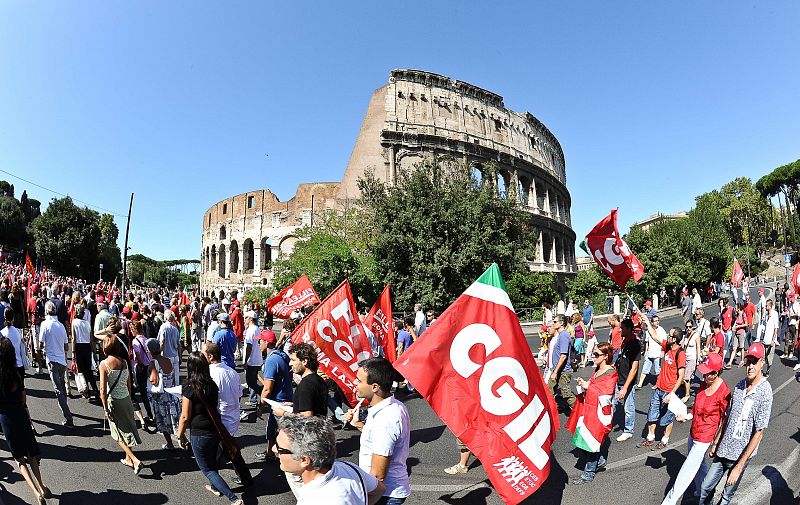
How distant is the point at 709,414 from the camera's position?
4234mm

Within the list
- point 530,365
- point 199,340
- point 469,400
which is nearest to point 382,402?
point 469,400

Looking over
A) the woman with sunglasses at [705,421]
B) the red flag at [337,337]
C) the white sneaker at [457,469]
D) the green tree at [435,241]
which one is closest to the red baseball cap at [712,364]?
the woman with sunglasses at [705,421]

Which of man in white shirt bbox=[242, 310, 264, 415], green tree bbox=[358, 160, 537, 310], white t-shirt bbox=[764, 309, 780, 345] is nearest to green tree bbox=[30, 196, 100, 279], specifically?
green tree bbox=[358, 160, 537, 310]

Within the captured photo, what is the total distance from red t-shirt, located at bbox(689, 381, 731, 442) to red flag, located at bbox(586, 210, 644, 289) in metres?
3.61

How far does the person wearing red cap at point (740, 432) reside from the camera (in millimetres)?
3945

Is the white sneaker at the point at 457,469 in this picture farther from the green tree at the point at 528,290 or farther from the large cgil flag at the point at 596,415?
the green tree at the point at 528,290

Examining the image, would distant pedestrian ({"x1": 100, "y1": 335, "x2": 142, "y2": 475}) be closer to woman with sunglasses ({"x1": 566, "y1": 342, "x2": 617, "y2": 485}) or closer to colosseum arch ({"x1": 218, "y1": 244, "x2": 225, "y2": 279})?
woman with sunglasses ({"x1": 566, "y1": 342, "x2": 617, "y2": 485})

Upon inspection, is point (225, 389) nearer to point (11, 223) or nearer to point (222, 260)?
point (222, 260)

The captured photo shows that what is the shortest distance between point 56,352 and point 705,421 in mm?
8224

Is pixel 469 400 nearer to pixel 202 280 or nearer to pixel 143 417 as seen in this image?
pixel 143 417

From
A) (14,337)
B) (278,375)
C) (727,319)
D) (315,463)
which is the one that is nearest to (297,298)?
(14,337)

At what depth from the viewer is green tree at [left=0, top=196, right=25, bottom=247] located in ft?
186

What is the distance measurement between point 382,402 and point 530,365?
1318 millimetres

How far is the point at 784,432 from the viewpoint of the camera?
6.63 meters
